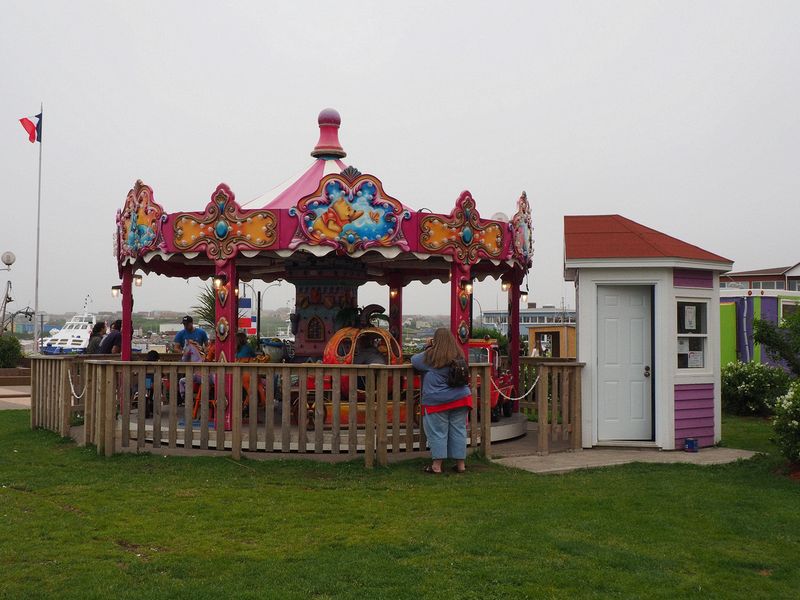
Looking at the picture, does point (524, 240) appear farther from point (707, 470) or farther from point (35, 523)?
point (35, 523)

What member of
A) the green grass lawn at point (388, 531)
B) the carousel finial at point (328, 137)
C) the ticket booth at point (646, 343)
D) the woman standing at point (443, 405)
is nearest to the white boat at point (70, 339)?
the carousel finial at point (328, 137)

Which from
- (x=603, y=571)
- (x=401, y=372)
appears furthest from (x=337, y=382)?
(x=603, y=571)

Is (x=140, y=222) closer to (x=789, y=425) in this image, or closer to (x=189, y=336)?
(x=189, y=336)

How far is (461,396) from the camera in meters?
8.90

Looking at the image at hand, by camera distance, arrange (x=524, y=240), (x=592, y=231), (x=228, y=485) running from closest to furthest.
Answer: (x=228, y=485) → (x=592, y=231) → (x=524, y=240)

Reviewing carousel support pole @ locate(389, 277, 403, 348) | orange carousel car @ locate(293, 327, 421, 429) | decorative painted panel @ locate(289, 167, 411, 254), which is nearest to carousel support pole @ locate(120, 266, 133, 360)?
orange carousel car @ locate(293, 327, 421, 429)

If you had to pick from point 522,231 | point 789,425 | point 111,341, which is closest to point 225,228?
point 522,231

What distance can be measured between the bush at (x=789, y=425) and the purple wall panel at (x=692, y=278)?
7.73 feet

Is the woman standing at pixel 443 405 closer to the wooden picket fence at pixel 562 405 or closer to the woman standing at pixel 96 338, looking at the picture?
the wooden picket fence at pixel 562 405

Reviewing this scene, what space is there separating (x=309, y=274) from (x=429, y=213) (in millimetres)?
3162

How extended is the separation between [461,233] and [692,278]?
3371 millimetres

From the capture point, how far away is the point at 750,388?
→ 1614cm

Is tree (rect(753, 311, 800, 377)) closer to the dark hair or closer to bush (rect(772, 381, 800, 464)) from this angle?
bush (rect(772, 381, 800, 464))

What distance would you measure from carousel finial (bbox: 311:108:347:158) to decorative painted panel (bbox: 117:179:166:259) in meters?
3.30
